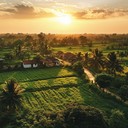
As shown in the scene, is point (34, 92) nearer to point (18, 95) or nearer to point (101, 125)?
point (18, 95)

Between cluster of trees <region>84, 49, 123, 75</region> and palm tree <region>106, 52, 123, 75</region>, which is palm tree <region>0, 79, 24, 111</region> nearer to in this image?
palm tree <region>106, 52, 123, 75</region>

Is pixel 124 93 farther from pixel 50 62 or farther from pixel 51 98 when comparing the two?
pixel 50 62

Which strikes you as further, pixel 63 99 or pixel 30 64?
pixel 30 64

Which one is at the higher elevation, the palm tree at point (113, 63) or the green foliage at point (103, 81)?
the palm tree at point (113, 63)

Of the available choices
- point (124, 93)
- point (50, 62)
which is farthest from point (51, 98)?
point (50, 62)

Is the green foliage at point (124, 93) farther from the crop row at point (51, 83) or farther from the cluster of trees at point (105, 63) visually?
the cluster of trees at point (105, 63)

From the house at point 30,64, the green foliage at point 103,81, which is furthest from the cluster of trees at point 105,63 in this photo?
the house at point 30,64
